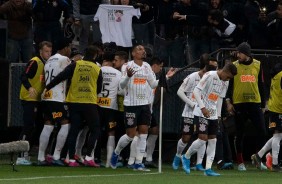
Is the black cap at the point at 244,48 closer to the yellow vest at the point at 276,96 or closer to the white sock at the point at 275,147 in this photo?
the yellow vest at the point at 276,96

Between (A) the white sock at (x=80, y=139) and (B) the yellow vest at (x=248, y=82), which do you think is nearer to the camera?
(A) the white sock at (x=80, y=139)

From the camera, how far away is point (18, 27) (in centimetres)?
2388

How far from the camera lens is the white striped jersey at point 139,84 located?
20812 millimetres

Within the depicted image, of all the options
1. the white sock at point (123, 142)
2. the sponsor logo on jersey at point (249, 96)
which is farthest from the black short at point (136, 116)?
the sponsor logo on jersey at point (249, 96)

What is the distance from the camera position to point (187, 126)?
22.0 meters

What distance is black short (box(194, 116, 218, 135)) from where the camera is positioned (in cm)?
1936

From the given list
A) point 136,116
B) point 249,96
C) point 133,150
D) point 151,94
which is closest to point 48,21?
point 151,94

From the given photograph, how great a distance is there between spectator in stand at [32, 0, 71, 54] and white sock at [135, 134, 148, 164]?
13.9 ft

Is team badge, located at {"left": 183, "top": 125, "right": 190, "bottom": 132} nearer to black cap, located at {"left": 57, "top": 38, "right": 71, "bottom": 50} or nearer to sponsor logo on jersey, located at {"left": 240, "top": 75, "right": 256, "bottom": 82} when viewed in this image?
sponsor logo on jersey, located at {"left": 240, "top": 75, "right": 256, "bottom": 82}

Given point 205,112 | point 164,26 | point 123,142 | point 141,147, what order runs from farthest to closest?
point 164,26 → point 123,142 → point 141,147 → point 205,112

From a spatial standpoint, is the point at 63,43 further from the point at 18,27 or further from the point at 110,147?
the point at 18,27

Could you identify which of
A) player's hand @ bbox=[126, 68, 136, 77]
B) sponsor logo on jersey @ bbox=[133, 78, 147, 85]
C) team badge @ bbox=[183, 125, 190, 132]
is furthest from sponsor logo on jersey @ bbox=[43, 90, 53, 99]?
team badge @ bbox=[183, 125, 190, 132]

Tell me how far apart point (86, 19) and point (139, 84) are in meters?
4.28

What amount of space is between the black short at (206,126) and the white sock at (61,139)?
3256mm
